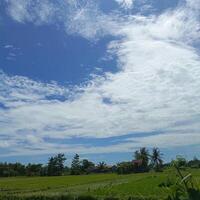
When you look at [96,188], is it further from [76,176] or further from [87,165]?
[87,165]

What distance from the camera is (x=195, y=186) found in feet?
9.63

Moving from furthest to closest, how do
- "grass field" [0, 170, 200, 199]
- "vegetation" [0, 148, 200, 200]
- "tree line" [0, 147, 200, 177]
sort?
"tree line" [0, 147, 200, 177]
"vegetation" [0, 148, 200, 200]
"grass field" [0, 170, 200, 199]

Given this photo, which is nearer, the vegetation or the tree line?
the vegetation

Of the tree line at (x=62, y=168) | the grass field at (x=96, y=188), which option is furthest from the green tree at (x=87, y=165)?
the grass field at (x=96, y=188)

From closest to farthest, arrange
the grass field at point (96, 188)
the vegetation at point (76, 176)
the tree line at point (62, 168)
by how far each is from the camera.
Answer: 1. the grass field at point (96, 188)
2. the vegetation at point (76, 176)
3. the tree line at point (62, 168)

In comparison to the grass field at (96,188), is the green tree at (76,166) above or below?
above

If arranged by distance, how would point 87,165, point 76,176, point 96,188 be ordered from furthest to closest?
1. point 87,165
2. point 76,176
3. point 96,188

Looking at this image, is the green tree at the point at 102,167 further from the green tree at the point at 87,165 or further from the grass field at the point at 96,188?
the grass field at the point at 96,188

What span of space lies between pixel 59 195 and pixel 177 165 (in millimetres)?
27525

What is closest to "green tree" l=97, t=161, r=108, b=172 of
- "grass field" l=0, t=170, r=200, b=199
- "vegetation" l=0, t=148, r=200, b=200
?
"vegetation" l=0, t=148, r=200, b=200

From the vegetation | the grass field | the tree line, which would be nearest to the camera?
the grass field

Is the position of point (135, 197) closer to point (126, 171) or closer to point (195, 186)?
point (195, 186)


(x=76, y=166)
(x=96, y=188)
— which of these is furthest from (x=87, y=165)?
(x=96, y=188)

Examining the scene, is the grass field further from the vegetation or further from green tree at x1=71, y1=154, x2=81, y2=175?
green tree at x1=71, y1=154, x2=81, y2=175
